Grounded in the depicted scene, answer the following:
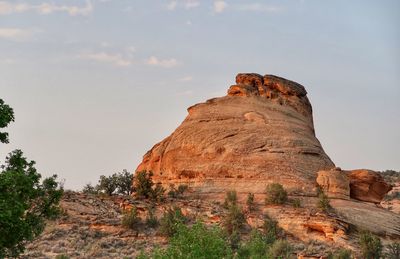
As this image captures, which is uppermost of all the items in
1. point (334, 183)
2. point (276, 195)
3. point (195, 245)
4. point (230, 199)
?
point (334, 183)

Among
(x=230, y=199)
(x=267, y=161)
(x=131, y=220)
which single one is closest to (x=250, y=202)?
(x=230, y=199)

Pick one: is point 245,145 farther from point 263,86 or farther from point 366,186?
point 366,186

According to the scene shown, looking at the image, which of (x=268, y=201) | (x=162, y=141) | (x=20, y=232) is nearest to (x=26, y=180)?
(x=20, y=232)

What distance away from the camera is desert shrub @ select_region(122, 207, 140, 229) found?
3412 cm

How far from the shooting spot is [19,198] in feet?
57.0

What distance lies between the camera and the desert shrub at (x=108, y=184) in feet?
142

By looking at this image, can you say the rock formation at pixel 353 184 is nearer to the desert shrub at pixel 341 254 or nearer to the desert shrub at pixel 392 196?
the desert shrub at pixel 341 254

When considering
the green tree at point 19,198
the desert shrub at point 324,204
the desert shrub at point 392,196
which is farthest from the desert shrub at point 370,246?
the desert shrub at point 392,196

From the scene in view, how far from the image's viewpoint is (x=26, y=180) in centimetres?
1750

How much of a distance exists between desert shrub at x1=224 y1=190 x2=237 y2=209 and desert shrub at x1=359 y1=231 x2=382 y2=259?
7182mm

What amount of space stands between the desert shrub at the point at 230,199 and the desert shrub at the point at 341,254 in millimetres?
6939

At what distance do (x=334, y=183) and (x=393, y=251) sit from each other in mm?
6345

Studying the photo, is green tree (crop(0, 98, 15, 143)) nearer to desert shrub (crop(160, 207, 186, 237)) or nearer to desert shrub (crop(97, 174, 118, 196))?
desert shrub (crop(160, 207, 186, 237))

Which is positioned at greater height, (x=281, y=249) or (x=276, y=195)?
(x=276, y=195)
